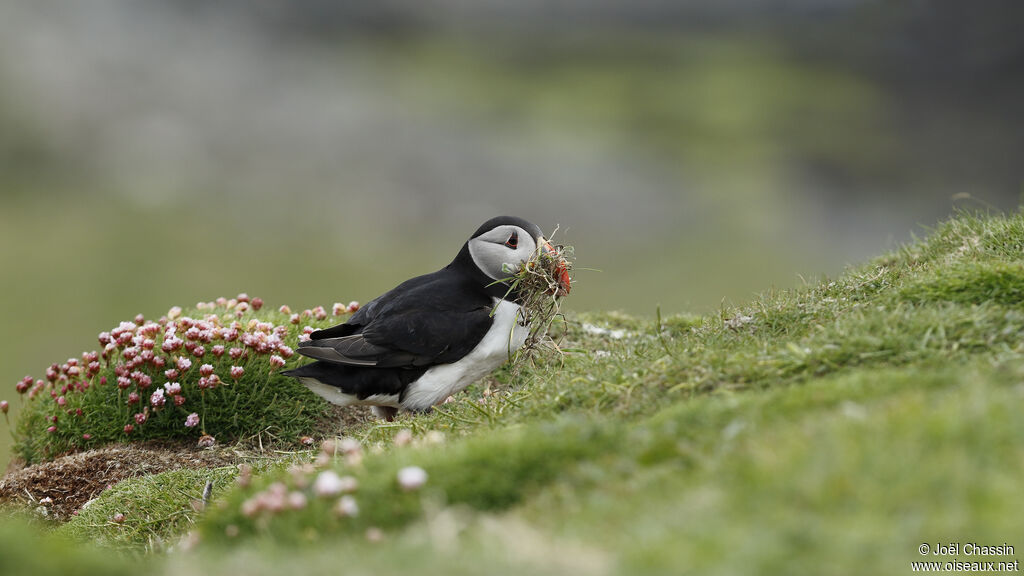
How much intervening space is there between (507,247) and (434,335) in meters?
1.02

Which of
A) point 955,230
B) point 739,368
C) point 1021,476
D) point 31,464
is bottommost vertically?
point 31,464

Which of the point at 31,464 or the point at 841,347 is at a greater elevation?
the point at 841,347

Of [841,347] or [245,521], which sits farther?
[841,347]

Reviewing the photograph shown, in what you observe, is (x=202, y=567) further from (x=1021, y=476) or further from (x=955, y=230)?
(x=955, y=230)

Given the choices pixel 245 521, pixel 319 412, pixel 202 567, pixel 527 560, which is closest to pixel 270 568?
pixel 202 567

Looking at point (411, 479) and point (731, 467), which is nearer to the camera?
point (731, 467)

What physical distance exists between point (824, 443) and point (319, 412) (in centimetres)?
612

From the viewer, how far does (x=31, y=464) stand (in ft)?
27.7

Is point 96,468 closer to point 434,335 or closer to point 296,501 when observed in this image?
point 434,335

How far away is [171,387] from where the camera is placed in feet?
25.0

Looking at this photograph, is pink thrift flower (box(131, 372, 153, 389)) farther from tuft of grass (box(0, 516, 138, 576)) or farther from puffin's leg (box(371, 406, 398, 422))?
tuft of grass (box(0, 516, 138, 576))

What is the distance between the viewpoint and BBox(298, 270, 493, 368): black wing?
7078mm

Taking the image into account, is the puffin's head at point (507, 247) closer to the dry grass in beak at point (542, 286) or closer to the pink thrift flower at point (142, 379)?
the dry grass in beak at point (542, 286)

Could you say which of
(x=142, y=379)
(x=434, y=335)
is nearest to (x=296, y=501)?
(x=434, y=335)
